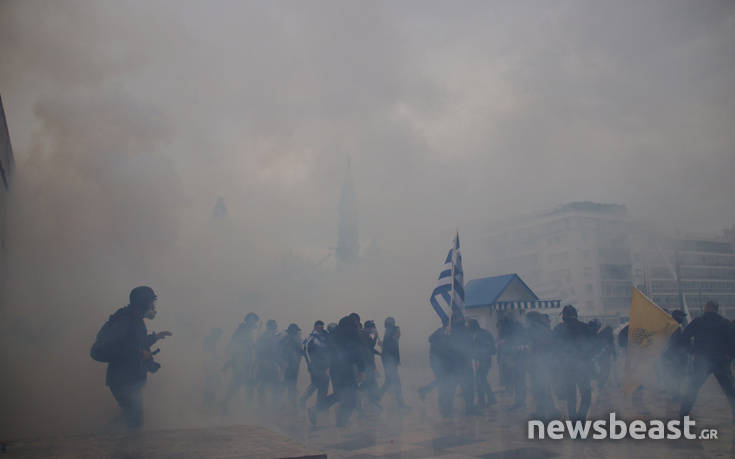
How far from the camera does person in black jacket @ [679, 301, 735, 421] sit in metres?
6.61

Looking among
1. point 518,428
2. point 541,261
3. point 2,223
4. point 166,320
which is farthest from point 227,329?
point 541,261

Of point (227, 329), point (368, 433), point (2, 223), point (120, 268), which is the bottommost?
point (368, 433)

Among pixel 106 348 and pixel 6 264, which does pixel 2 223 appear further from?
pixel 106 348

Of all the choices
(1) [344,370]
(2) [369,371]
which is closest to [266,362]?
(2) [369,371]

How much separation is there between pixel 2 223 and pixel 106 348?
1119cm

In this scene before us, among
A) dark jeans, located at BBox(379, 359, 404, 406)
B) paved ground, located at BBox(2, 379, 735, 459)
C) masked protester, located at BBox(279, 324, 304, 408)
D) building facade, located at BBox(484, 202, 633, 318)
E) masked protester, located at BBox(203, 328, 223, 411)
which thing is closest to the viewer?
paved ground, located at BBox(2, 379, 735, 459)

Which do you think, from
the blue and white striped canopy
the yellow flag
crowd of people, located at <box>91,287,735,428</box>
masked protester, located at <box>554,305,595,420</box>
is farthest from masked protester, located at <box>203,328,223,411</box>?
the blue and white striped canopy

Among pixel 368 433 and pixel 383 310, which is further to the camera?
pixel 383 310

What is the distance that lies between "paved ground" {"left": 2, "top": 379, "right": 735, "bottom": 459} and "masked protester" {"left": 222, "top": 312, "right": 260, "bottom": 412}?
97 centimetres

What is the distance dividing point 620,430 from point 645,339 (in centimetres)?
149

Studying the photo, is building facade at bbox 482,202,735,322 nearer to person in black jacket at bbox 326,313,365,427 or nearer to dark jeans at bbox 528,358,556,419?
dark jeans at bbox 528,358,556,419

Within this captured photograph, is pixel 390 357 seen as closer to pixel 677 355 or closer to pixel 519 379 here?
pixel 519 379

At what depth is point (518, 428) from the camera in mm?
7359

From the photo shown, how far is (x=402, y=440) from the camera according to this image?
6789 millimetres
